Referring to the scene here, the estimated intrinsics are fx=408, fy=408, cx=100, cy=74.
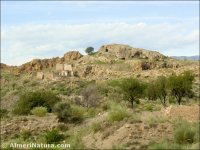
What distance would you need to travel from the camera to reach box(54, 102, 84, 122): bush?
22.4 m

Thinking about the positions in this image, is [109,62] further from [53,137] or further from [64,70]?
[53,137]

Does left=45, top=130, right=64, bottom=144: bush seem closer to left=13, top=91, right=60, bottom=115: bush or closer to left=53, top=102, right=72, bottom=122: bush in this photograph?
left=53, top=102, right=72, bottom=122: bush

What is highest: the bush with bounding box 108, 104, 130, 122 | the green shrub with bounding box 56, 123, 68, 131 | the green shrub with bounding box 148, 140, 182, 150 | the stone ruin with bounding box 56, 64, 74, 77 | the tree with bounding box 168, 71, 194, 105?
the stone ruin with bounding box 56, 64, 74, 77

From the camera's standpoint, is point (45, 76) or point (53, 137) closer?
point (53, 137)

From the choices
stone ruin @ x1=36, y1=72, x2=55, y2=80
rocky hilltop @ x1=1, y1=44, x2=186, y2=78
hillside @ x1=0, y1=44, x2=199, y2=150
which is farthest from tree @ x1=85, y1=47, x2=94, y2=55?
hillside @ x1=0, y1=44, x2=199, y2=150

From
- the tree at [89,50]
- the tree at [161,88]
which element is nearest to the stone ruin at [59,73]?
the tree at [89,50]

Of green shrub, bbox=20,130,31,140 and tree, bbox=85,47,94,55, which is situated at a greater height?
tree, bbox=85,47,94,55

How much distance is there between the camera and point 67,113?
883 inches

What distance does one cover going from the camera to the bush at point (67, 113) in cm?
2242

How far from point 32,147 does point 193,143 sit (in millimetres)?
6347

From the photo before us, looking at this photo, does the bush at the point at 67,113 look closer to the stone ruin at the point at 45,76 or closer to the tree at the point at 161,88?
the tree at the point at 161,88

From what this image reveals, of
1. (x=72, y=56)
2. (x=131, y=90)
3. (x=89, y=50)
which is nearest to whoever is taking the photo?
(x=131, y=90)

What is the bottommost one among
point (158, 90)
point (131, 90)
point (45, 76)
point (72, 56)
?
point (158, 90)

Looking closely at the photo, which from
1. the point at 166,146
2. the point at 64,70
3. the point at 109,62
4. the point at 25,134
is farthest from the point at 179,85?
the point at 64,70
